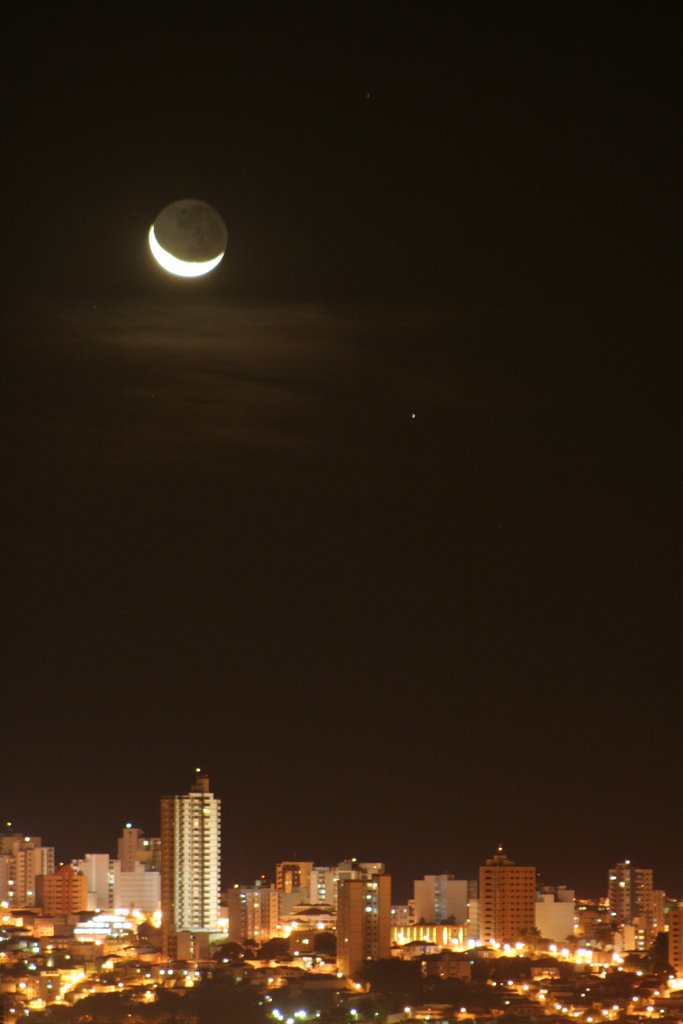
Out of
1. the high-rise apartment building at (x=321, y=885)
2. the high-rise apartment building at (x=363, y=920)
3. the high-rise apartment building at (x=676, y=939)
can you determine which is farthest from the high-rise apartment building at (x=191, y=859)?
the high-rise apartment building at (x=676, y=939)

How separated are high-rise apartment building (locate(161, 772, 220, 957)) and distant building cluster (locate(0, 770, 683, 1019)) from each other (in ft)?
0.03

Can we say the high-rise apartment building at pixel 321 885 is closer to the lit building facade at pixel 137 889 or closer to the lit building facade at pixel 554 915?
the lit building facade at pixel 137 889

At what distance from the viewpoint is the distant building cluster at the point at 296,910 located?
9117 millimetres

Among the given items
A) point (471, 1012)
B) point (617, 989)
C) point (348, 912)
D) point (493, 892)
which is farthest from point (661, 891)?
point (471, 1012)

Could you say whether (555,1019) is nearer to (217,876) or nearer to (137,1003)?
(137,1003)

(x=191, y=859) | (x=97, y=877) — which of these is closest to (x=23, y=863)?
(x=97, y=877)

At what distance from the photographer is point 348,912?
9.38 metres

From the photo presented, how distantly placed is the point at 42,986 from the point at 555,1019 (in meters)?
1.89

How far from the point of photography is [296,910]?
1099 centimetres

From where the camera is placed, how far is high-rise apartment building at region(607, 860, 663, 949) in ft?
34.9

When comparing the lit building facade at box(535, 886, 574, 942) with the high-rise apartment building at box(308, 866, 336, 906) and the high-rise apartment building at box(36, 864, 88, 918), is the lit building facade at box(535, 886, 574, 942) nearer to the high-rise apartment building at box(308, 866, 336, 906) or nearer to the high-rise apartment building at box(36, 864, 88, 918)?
the high-rise apartment building at box(308, 866, 336, 906)

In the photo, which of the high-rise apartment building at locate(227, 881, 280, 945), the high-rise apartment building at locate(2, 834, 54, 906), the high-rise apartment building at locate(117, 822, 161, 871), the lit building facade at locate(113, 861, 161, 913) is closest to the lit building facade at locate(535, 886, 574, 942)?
the high-rise apartment building at locate(227, 881, 280, 945)

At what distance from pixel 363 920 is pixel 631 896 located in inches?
87.1

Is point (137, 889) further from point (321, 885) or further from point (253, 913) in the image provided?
point (253, 913)
